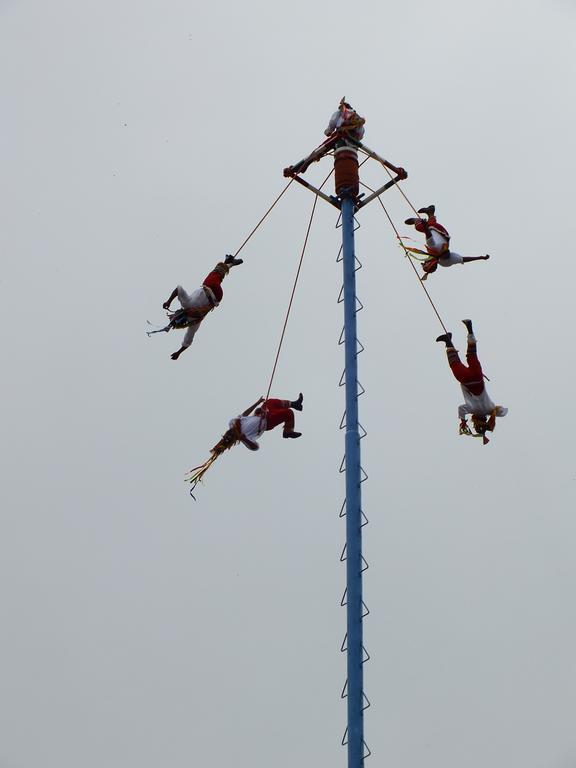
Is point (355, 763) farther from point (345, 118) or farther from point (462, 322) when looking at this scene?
point (345, 118)

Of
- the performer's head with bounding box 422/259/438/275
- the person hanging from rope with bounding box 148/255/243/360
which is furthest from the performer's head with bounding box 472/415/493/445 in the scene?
the person hanging from rope with bounding box 148/255/243/360

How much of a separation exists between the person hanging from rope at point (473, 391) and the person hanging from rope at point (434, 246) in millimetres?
1124

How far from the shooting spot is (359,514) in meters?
10.4

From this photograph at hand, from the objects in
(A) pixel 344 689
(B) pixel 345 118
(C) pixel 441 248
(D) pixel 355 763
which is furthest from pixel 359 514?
(B) pixel 345 118

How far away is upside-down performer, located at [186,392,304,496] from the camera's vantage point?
41.2 ft

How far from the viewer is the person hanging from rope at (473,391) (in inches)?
497

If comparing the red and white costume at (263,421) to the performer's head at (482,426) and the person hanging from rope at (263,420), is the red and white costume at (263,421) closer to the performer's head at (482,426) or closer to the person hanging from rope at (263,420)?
the person hanging from rope at (263,420)

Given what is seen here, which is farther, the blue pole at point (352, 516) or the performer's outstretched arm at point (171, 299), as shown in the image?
the performer's outstretched arm at point (171, 299)

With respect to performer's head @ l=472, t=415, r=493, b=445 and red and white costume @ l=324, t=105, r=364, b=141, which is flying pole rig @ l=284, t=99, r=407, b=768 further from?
performer's head @ l=472, t=415, r=493, b=445

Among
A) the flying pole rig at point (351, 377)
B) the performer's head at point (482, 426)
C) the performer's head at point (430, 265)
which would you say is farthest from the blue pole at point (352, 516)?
the performer's head at point (482, 426)

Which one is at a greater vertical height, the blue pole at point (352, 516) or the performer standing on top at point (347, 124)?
the performer standing on top at point (347, 124)

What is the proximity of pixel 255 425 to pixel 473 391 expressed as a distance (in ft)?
9.95

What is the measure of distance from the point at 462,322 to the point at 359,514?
3645 mm

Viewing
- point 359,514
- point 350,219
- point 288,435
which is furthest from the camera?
point 288,435
